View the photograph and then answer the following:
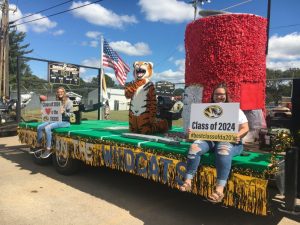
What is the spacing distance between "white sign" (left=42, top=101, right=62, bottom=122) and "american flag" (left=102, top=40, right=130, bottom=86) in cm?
476

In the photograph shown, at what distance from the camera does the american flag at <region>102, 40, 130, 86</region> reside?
1177 cm

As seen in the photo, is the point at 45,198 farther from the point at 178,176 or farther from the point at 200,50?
the point at 200,50

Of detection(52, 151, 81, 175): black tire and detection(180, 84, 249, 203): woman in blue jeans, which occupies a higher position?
detection(180, 84, 249, 203): woman in blue jeans

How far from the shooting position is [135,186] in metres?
5.79

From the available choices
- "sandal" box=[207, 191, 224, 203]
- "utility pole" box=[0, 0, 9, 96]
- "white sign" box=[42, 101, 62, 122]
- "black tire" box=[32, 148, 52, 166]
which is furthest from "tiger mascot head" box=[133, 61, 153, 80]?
"utility pole" box=[0, 0, 9, 96]

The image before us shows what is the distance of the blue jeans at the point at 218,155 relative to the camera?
3578 millimetres

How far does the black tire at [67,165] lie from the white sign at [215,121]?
308 cm

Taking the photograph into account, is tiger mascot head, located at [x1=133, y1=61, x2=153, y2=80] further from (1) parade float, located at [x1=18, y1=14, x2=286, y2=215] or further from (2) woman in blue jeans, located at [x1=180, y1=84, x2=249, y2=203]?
(2) woman in blue jeans, located at [x1=180, y1=84, x2=249, y2=203]

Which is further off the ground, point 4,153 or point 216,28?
point 216,28

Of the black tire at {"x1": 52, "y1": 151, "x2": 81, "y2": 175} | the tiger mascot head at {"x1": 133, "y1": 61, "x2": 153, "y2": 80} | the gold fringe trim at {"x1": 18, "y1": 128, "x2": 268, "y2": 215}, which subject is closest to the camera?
the gold fringe trim at {"x1": 18, "y1": 128, "x2": 268, "y2": 215}

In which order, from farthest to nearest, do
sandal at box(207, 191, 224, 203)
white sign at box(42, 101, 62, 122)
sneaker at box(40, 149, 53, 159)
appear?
1. white sign at box(42, 101, 62, 122)
2. sneaker at box(40, 149, 53, 159)
3. sandal at box(207, 191, 224, 203)

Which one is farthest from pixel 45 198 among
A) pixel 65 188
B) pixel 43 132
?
pixel 43 132

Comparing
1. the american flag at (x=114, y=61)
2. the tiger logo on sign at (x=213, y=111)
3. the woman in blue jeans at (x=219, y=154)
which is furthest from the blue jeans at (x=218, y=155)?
the american flag at (x=114, y=61)

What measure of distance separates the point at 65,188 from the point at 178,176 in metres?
2.36
